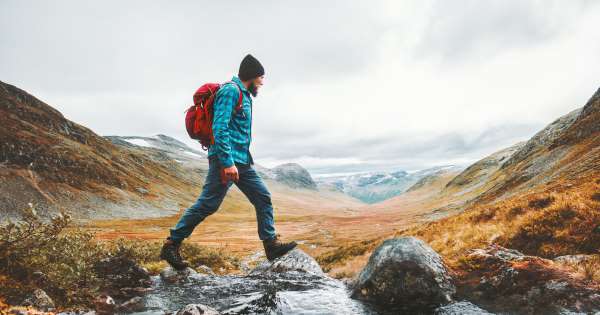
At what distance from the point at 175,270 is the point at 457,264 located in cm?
778

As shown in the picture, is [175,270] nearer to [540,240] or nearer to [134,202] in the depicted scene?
[540,240]

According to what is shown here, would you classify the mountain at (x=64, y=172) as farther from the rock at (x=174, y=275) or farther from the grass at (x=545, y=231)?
the grass at (x=545, y=231)

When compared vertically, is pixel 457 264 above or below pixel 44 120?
below

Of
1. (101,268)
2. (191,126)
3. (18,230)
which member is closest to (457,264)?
Answer: (191,126)

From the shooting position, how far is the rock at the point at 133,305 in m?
6.87

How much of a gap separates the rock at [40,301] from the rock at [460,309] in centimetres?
710

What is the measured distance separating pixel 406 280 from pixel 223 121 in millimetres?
5514

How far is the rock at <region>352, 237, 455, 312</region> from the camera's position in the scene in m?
7.14

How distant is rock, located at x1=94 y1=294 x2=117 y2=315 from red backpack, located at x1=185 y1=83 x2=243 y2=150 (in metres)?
4.01

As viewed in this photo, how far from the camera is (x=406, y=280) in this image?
738 cm

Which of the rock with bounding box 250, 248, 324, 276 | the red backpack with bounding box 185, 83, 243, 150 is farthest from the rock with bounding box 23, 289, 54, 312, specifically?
the rock with bounding box 250, 248, 324, 276

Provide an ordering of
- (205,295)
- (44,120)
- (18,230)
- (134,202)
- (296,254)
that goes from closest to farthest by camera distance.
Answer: (18,230) → (205,295) → (296,254) → (134,202) → (44,120)

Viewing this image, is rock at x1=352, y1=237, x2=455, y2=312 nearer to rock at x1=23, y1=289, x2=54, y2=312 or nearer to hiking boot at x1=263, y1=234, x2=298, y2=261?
hiking boot at x1=263, y1=234, x2=298, y2=261

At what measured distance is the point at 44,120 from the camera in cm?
14600
